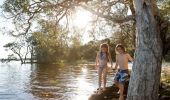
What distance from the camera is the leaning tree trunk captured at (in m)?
13.1

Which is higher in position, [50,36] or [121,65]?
[50,36]

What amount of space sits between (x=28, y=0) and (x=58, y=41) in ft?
15.4

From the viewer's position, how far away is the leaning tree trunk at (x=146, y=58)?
13.1 metres

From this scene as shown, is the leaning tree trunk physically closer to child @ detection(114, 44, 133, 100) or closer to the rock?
child @ detection(114, 44, 133, 100)

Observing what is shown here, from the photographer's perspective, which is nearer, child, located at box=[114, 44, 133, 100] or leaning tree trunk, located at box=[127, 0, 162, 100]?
leaning tree trunk, located at box=[127, 0, 162, 100]

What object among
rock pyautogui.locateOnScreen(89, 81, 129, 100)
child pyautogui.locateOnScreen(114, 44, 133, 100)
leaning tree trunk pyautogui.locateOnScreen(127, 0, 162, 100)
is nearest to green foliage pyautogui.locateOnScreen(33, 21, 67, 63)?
rock pyautogui.locateOnScreen(89, 81, 129, 100)

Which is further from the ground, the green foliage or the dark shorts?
the green foliage

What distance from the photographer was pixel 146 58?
1312 cm

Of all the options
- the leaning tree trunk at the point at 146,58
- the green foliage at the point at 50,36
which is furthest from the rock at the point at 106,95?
the green foliage at the point at 50,36

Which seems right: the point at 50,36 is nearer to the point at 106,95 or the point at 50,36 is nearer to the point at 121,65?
the point at 106,95

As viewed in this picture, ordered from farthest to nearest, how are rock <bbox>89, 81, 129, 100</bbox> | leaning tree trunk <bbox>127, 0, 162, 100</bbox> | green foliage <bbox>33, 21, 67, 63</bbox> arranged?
1. green foliage <bbox>33, 21, 67, 63</bbox>
2. rock <bbox>89, 81, 129, 100</bbox>
3. leaning tree trunk <bbox>127, 0, 162, 100</bbox>

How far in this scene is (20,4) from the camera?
60.4 feet

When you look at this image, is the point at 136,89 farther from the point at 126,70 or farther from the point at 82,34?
the point at 82,34

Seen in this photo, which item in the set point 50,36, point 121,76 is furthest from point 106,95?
point 50,36
